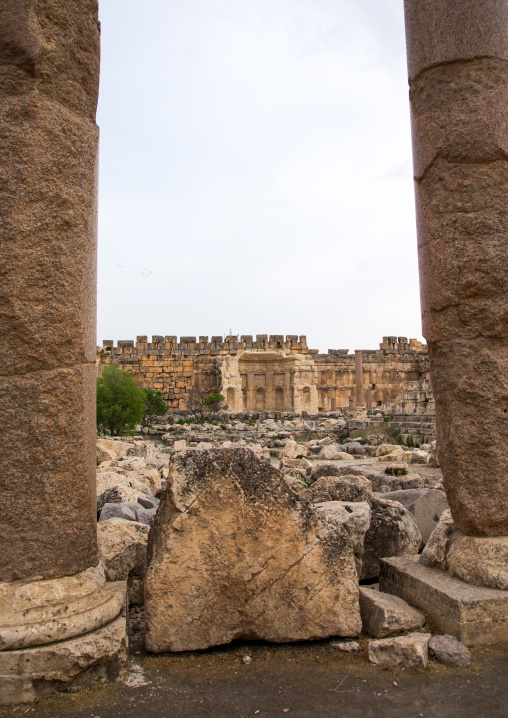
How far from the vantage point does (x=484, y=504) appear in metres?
3.03

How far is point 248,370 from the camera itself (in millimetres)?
30609

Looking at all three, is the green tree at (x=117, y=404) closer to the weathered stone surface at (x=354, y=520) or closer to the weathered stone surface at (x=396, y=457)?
the weathered stone surface at (x=396, y=457)

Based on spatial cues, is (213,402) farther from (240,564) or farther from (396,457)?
(240,564)

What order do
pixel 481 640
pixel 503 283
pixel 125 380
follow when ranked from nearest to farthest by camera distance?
pixel 481 640 → pixel 503 283 → pixel 125 380

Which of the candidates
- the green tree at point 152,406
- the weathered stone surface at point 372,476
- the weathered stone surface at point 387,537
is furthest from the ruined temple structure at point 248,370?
the weathered stone surface at point 387,537

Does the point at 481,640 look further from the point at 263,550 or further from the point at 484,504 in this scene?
the point at 263,550

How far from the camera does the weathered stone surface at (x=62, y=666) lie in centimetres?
224

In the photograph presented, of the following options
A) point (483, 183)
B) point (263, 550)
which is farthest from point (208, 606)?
point (483, 183)

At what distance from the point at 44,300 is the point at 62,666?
1.61 meters

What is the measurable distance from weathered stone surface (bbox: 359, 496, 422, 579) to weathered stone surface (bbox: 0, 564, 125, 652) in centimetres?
175

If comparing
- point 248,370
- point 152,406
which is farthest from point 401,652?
point 248,370

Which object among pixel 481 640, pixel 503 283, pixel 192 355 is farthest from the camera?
pixel 192 355

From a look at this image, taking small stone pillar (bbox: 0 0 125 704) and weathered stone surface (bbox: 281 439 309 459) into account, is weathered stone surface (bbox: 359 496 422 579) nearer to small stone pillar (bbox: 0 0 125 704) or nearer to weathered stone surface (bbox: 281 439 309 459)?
small stone pillar (bbox: 0 0 125 704)

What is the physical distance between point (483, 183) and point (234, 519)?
2.35m
